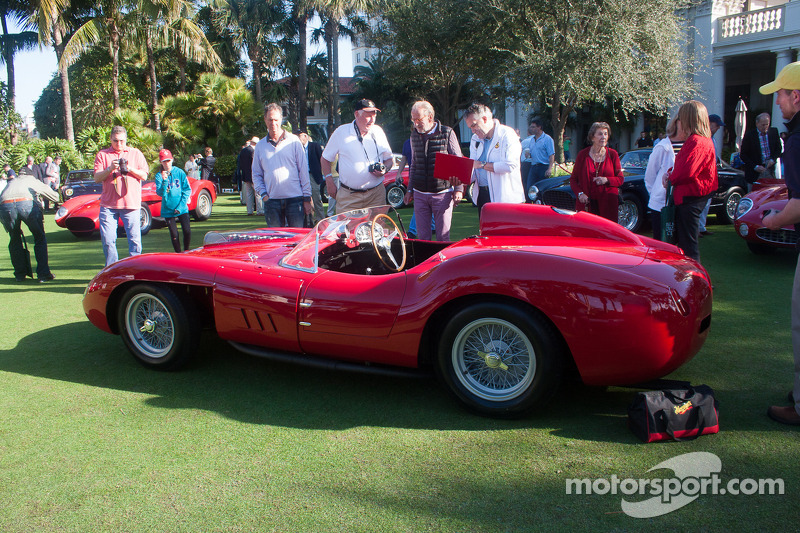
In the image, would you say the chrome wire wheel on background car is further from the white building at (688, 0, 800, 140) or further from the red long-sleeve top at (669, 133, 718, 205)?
the white building at (688, 0, 800, 140)

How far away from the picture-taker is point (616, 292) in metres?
2.81

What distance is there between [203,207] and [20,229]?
247 inches

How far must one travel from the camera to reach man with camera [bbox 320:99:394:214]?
5832mm

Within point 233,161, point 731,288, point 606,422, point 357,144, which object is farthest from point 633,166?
point 233,161

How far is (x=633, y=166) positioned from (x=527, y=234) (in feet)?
22.8

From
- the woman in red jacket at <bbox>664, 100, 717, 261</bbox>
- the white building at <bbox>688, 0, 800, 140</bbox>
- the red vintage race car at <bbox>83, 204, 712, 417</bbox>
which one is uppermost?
the white building at <bbox>688, 0, 800, 140</bbox>

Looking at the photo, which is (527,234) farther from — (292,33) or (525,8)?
(292,33)

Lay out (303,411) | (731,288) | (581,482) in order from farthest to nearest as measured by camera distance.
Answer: (731,288)
(303,411)
(581,482)

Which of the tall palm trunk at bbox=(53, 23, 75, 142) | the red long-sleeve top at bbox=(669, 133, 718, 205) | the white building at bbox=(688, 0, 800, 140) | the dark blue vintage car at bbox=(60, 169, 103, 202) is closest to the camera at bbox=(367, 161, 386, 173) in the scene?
the red long-sleeve top at bbox=(669, 133, 718, 205)

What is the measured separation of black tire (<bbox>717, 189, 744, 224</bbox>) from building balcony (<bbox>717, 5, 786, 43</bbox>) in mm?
15031

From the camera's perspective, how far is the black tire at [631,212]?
30.6 ft

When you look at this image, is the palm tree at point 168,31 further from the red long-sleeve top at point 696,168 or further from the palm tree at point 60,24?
the red long-sleeve top at point 696,168

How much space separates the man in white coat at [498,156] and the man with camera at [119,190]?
360cm

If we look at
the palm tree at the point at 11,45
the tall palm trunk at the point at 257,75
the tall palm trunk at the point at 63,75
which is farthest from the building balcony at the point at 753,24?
the palm tree at the point at 11,45
